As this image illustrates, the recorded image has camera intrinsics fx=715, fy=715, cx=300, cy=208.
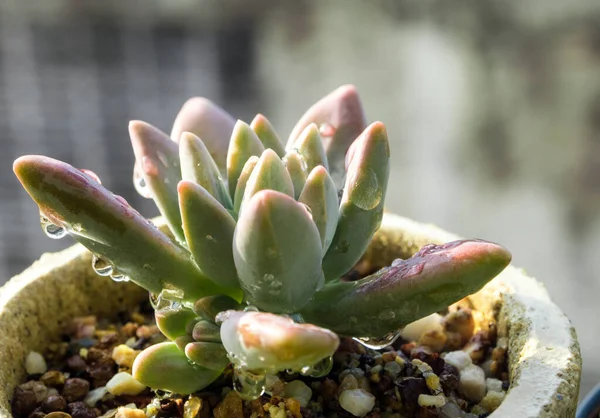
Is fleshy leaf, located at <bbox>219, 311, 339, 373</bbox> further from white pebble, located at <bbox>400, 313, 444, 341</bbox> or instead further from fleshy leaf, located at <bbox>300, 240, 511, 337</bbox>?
white pebble, located at <bbox>400, 313, 444, 341</bbox>

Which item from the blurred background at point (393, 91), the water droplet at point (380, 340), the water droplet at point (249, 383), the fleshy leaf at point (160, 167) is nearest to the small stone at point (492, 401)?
the water droplet at point (380, 340)

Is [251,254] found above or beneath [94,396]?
above

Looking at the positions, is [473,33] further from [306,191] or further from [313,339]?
[313,339]

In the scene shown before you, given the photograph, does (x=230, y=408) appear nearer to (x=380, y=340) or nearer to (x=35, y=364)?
(x=380, y=340)

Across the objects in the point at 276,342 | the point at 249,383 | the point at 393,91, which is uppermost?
the point at 276,342

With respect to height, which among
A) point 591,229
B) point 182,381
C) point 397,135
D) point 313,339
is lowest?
point 591,229

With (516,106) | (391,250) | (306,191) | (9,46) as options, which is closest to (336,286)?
(306,191)

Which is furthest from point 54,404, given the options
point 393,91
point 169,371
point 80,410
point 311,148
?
point 393,91
